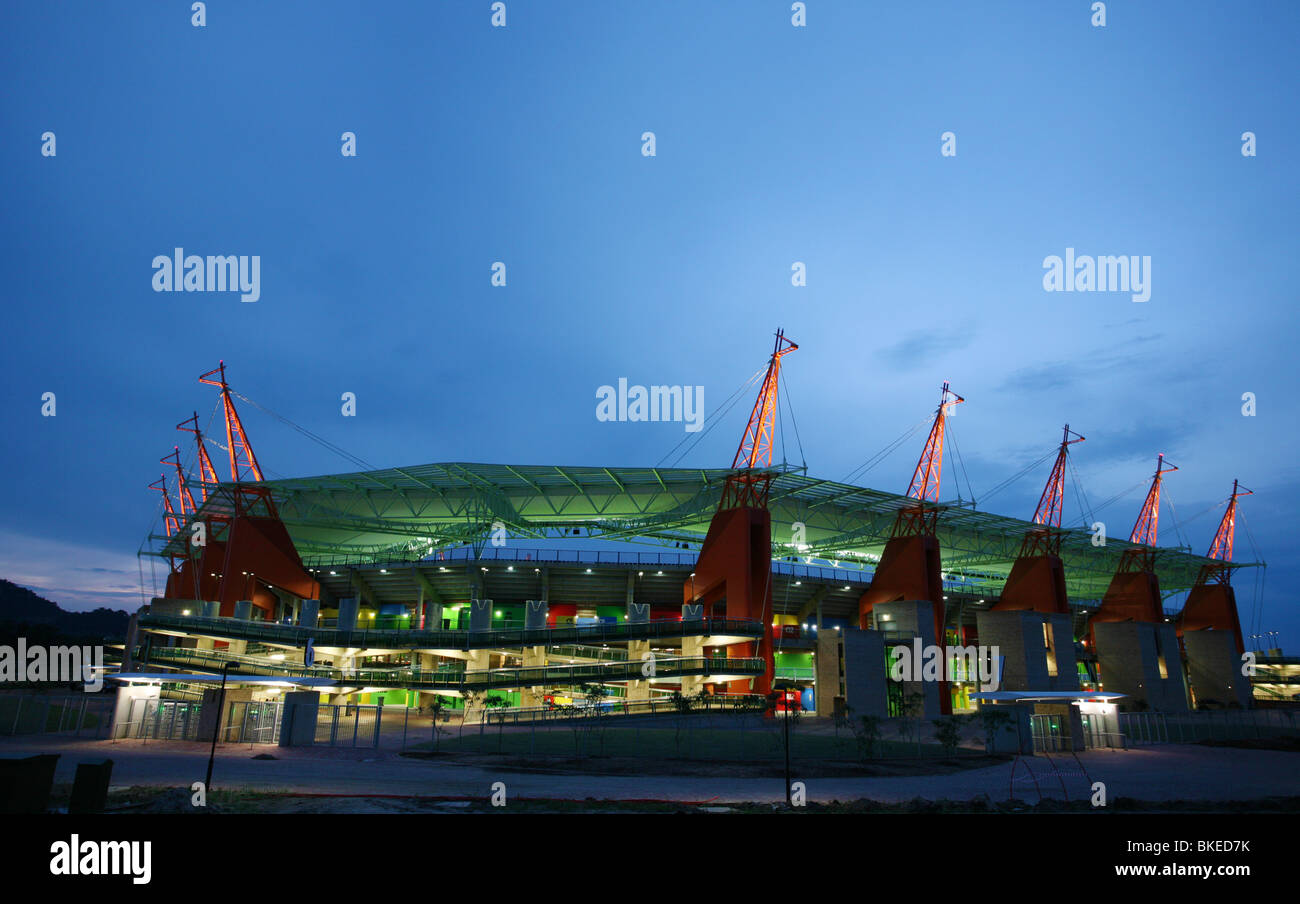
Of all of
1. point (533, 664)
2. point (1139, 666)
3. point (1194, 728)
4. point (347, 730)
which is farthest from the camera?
point (1139, 666)

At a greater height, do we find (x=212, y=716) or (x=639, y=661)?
(x=639, y=661)

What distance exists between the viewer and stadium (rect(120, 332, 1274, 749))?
5328 centimetres

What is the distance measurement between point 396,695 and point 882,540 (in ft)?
168

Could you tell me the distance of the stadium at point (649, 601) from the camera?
53.3 metres

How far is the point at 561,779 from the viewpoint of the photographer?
2359 cm

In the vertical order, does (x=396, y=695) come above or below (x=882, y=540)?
below

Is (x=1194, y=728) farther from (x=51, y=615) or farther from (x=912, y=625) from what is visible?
(x=51, y=615)

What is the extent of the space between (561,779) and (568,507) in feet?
163

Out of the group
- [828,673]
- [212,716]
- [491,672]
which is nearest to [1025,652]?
[828,673]

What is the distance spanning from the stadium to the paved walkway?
731 cm

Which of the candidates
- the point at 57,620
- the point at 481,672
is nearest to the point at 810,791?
the point at 481,672

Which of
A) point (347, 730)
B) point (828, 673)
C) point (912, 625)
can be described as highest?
point (912, 625)

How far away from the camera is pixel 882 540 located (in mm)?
80500
